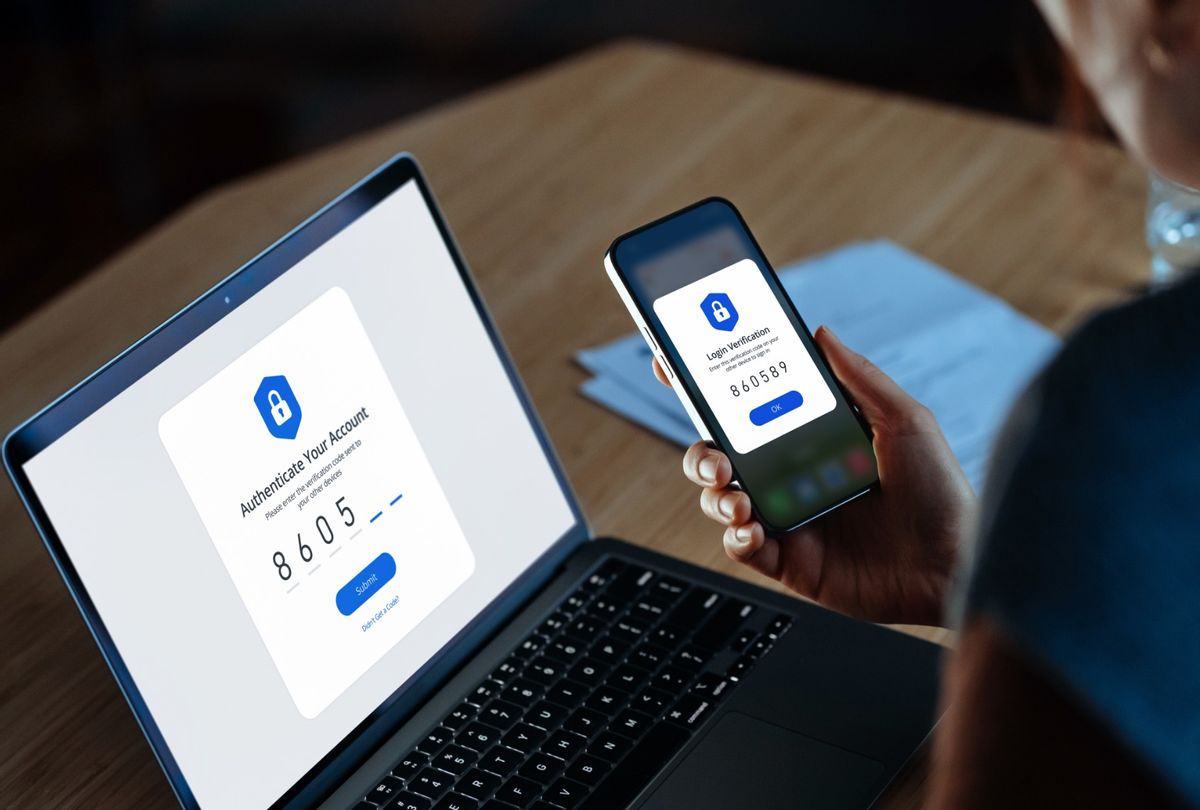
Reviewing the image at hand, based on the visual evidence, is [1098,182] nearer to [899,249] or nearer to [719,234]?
[899,249]

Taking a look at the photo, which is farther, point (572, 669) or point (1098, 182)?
point (1098, 182)

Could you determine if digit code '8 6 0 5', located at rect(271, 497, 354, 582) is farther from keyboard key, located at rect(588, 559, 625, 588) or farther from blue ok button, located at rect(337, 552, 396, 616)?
keyboard key, located at rect(588, 559, 625, 588)

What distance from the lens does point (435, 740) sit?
2.89 feet

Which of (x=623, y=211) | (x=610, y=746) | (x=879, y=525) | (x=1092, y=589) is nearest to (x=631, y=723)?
(x=610, y=746)

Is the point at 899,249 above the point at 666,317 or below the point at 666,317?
below

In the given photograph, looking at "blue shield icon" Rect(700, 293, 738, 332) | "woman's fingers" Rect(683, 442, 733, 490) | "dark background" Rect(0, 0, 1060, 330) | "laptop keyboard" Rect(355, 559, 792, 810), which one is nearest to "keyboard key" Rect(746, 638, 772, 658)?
"laptop keyboard" Rect(355, 559, 792, 810)

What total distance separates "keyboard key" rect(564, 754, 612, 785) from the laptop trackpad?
0.11ft

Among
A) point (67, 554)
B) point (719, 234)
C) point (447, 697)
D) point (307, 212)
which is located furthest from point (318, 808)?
point (307, 212)

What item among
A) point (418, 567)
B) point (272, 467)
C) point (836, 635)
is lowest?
point (836, 635)

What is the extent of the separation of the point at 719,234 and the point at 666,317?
0.08 metres

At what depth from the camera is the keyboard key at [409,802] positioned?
84cm

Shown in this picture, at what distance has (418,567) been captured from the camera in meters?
0.92

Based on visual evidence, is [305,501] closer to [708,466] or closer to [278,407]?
[278,407]

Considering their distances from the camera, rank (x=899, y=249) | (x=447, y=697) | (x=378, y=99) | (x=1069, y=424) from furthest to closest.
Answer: (x=378, y=99), (x=899, y=249), (x=447, y=697), (x=1069, y=424)
